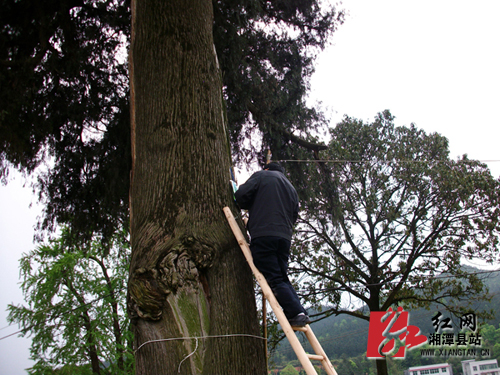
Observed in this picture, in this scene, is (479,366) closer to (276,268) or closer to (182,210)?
(276,268)

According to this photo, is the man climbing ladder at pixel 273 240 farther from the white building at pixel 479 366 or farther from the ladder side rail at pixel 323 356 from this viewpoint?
the white building at pixel 479 366

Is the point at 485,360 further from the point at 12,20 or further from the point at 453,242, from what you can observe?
the point at 12,20

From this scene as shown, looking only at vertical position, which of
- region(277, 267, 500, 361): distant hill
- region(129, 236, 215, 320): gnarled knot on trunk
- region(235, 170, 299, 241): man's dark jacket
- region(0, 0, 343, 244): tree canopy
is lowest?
region(277, 267, 500, 361): distant hill

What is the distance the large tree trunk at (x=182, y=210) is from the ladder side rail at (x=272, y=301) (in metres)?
0.07

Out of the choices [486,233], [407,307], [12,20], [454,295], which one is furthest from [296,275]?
[12,20]

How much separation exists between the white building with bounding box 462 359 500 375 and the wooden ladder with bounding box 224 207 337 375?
10129mm

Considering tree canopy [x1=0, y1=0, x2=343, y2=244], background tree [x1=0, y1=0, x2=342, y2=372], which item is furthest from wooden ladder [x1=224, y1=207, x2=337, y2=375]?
tree canopy [x1=0, y1=0, x2=343, y2=244]

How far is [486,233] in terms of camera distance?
9.54 meters

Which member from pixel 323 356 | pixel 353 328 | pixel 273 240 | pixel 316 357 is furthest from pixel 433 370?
pixel 273 240

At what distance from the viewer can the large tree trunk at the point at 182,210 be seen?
2053mm

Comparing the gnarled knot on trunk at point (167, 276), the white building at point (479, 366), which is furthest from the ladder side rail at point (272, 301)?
the white building at point (479, 366)

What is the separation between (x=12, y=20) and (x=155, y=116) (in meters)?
4.11

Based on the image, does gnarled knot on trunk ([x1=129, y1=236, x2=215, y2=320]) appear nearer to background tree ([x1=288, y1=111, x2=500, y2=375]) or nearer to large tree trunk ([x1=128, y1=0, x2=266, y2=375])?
large tree trunk ([x1=128, y1=0, x2=266, y2=375])

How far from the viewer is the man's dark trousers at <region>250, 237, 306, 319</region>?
2224mm
